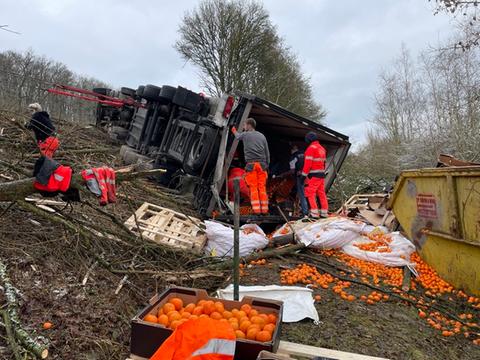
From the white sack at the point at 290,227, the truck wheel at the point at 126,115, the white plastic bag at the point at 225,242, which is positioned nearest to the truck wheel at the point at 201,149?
the white plastic bag at the point at 225,242

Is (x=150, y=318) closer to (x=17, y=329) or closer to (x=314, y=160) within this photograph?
(x=17, y=329)

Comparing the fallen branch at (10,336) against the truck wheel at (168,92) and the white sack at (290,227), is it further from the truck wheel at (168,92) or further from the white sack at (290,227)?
the truck wheel at (168,92)

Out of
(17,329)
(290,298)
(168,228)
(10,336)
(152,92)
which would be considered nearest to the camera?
(10,336)

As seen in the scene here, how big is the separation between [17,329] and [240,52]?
845 inches

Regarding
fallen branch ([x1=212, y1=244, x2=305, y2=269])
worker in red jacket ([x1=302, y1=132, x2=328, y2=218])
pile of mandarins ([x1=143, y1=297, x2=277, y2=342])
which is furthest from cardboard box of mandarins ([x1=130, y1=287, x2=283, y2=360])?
worker in red jacket ([x1=302, y1=132, x2=328, y2=218])

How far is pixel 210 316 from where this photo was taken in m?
2.77

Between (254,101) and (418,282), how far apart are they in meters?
3.64

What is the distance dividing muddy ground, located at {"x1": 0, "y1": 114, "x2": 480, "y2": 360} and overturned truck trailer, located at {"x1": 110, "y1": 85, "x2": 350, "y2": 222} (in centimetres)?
231

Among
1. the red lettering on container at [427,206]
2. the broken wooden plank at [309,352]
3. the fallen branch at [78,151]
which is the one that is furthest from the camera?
the fallen branch at [78,151]

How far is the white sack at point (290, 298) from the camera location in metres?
4.04

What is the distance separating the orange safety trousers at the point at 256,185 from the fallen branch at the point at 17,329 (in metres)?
4.30

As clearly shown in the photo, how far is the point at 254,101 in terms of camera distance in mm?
6781

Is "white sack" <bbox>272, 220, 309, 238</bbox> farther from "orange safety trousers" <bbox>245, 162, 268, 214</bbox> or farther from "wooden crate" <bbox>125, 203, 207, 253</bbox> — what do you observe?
"wooden crate" <bbox>125, 203, 207, 253</bbox>

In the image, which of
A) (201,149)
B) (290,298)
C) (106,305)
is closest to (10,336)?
(106,305)
